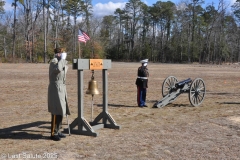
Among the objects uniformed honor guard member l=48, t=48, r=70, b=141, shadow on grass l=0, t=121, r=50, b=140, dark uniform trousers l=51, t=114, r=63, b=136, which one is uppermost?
uniformed honor guard member l=48, t=48, r=70, b=141

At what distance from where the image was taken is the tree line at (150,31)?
210ft

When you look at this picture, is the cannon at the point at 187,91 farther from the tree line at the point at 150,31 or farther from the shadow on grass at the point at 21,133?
the tree line at the point at 150,31

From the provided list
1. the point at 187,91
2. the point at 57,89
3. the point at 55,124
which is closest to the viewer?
the point at 57,89

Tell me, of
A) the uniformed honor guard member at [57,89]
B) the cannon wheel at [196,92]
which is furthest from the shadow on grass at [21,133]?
the cannon wheel at [196,92]

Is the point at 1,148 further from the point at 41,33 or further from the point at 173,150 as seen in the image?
the point at 41,33

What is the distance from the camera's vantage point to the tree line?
6406cm

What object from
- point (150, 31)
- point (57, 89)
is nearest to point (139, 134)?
point (57, 89)

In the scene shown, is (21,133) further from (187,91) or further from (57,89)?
(187,91)

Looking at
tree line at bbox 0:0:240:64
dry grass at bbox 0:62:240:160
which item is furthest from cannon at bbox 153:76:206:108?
tree line at bbox 0:0:240:64

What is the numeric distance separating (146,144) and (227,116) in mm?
3684

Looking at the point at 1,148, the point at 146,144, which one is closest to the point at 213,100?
Result: the point at 146,144

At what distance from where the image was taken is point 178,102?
11328 mm

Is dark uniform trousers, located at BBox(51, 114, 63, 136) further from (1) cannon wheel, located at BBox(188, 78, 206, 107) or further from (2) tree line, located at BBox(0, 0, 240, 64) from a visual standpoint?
(2) tree line, located at BBox(0, 0, 240, 64)

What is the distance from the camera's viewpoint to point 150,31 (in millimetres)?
81625
